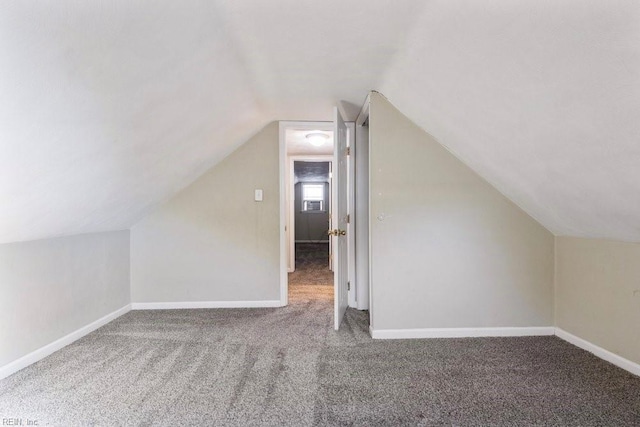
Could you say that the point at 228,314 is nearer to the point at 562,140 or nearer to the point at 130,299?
the point at 130,299

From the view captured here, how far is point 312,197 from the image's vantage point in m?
9.53

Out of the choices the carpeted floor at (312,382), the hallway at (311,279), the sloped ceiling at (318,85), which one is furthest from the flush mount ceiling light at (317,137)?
the carpeted floor at (312,382)

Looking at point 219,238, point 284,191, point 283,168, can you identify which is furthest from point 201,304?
point 283,168

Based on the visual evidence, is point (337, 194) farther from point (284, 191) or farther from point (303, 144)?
point (303, 144)

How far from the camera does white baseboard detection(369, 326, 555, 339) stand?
241cm

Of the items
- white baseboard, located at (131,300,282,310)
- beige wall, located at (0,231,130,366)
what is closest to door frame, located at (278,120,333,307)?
white baseboard, located at (131,300,282,310)

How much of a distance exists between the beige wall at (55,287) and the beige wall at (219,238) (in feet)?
0.92

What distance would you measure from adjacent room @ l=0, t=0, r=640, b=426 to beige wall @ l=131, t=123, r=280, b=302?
0.9 inches

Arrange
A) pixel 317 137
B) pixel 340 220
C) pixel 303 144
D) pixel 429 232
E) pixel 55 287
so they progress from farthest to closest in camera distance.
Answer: pixel 303 144, pixel 317 137, pixel 340 220, pixel 429 232, pixel 55 287

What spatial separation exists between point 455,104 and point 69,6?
6.05ft

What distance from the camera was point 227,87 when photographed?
6.92 ft

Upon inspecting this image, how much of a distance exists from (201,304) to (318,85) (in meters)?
2.42

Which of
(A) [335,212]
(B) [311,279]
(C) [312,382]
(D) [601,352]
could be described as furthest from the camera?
(B) [311,279]

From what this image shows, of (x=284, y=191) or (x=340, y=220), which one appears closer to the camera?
(x=340, y=220)
